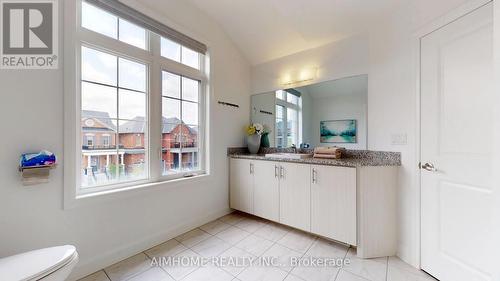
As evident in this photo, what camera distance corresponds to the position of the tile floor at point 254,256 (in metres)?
1.54

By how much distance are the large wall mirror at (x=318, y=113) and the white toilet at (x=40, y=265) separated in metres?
2.47

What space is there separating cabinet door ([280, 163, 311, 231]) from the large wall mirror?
57 centimetres

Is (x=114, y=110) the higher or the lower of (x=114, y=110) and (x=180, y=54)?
the lower

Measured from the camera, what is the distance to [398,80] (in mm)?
1812

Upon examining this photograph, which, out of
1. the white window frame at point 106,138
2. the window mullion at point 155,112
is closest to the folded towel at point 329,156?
the window mullion at point 155,112

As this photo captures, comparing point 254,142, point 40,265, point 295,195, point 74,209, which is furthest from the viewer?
point 254,142

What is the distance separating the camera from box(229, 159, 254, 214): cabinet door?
2639mm

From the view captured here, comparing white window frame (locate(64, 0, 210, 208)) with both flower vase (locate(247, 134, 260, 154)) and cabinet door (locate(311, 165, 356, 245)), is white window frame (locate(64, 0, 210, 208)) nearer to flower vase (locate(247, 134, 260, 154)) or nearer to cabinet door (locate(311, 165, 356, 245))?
flower vase (locate(247, 134, 260, 154))

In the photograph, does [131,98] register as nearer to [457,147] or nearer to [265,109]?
[265,109]

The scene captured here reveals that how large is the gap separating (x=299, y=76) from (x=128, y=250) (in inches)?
112

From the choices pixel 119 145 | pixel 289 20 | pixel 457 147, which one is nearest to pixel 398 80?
pixel 457 147

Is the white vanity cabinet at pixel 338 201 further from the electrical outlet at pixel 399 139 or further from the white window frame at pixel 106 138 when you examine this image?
the white window frame at pixel 106 138

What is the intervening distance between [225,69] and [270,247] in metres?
2.41

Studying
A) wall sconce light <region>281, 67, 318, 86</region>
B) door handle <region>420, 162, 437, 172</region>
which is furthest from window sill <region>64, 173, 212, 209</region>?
door handle <region>420, 162, 437, 172</region>
